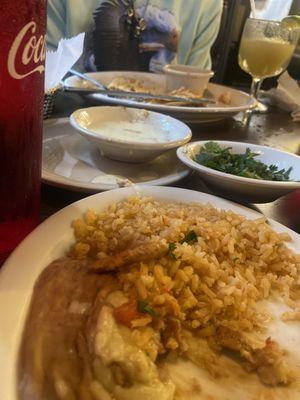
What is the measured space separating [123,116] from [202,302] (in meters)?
0.99

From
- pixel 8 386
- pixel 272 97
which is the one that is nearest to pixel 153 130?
pixel 8 386

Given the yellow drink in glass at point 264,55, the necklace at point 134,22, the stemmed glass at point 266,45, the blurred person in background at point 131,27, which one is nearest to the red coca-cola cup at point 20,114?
the stemmed glass at point 266,45

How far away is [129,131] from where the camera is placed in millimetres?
1463

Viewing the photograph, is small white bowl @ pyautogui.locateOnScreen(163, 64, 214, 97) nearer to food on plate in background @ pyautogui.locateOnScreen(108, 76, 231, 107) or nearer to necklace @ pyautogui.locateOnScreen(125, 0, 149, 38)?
food on plate in background @ pyautogui.locateOnScreen(108, 76, 231, 107)

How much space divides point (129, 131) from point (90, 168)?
0.86 feet

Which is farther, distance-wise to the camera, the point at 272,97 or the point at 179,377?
the point at 272,97

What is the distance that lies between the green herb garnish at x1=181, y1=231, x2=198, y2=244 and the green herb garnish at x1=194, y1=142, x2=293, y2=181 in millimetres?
395

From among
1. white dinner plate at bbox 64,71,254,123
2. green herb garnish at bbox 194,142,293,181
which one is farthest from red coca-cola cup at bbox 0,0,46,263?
white dinner plate at bbox 64,71,254,123

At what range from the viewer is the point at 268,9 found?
4867mm

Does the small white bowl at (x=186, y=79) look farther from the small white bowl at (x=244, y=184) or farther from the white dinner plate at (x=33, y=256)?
the white dinner plate at (x=33, y=256)

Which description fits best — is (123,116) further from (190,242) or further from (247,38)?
(247,38)

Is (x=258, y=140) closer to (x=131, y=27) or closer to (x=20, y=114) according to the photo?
(x=20, y=114)

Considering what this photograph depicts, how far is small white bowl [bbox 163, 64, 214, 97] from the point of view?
212cm

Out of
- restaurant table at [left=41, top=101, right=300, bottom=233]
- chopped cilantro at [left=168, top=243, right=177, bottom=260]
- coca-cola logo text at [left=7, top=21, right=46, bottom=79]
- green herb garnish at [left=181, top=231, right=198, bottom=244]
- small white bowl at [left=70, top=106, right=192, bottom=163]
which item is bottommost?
restaurant table at [left=41, top=101, right=300, bottom=233]
